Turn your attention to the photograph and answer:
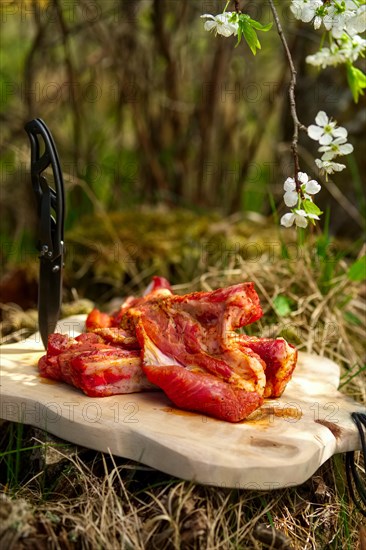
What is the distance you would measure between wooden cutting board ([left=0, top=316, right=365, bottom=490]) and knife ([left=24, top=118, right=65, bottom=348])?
43 centimetres

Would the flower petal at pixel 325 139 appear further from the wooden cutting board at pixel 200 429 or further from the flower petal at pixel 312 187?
the wooden cutting board at pixel 200 429

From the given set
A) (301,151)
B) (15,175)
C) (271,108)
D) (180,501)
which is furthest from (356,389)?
(15,175)

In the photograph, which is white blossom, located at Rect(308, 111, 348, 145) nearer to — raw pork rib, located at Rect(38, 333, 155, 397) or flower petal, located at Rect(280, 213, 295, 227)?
flower petal, located at Rect(280, 213, 295, 227)

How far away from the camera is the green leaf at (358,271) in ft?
12.3

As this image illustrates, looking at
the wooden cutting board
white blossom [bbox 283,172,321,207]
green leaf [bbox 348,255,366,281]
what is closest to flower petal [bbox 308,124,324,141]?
white blossom [bbox 283,172,321,207]

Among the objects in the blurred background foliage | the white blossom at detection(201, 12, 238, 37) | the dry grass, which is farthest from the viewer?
the blurred background foliage

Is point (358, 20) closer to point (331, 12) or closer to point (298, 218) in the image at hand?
point (331, 12)

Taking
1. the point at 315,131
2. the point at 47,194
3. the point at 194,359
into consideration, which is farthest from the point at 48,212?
the point at 315,131

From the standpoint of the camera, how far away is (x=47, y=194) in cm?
298

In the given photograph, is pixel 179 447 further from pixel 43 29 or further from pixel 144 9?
pixel 144 9

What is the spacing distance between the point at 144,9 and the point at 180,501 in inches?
198

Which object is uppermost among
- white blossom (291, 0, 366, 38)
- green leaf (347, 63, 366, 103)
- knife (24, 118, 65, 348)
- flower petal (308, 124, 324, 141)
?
white blossom (291, 0, 366, 38)

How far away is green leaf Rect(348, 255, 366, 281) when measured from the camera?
376cm

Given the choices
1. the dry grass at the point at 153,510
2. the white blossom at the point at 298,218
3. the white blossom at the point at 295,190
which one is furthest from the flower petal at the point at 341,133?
the dry grass at the point at 153,510
